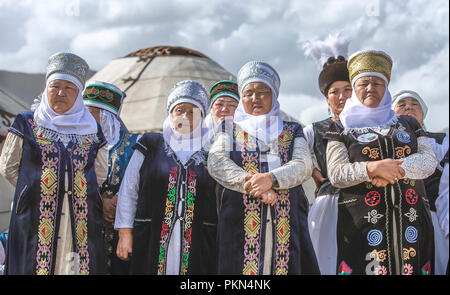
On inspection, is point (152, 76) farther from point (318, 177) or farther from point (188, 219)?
point (188, 219)

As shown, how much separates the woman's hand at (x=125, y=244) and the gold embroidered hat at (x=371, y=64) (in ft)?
4.61

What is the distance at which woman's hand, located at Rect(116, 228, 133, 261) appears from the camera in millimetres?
2504

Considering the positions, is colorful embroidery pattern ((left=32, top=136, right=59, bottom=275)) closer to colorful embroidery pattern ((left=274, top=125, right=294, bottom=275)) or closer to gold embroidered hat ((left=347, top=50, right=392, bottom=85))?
colorful embroidery pattern ((left=274, top=125, right=294, bottom=275))

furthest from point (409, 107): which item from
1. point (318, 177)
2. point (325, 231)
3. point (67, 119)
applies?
point (67, 119)

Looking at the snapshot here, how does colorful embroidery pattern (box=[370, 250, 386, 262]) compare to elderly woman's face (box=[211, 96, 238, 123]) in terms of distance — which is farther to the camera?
elderly woman's face (box=[211, 96, 238, 123])

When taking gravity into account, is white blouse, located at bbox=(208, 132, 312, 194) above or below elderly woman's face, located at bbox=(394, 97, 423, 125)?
below

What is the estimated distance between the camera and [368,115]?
2.53m

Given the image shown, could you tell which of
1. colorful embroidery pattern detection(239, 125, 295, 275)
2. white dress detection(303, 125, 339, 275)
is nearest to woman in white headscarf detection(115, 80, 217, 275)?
colorful embroidery pattern detection(239, 125, 295, 275)

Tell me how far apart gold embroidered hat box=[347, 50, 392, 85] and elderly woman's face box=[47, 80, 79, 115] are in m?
1.46

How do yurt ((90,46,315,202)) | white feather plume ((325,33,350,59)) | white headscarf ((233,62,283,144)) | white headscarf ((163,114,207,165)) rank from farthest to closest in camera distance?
1. yurt ((90,46,315,202))
2. white feather plume ((325,33,350,59))
3. white headscarf ((163,114,207,165))
4. white headscarf ((233,62,283,144))

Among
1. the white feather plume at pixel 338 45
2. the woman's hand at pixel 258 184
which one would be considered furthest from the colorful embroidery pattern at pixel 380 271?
the white feather plume at pixel 338 45

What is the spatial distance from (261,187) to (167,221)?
0.56 m
